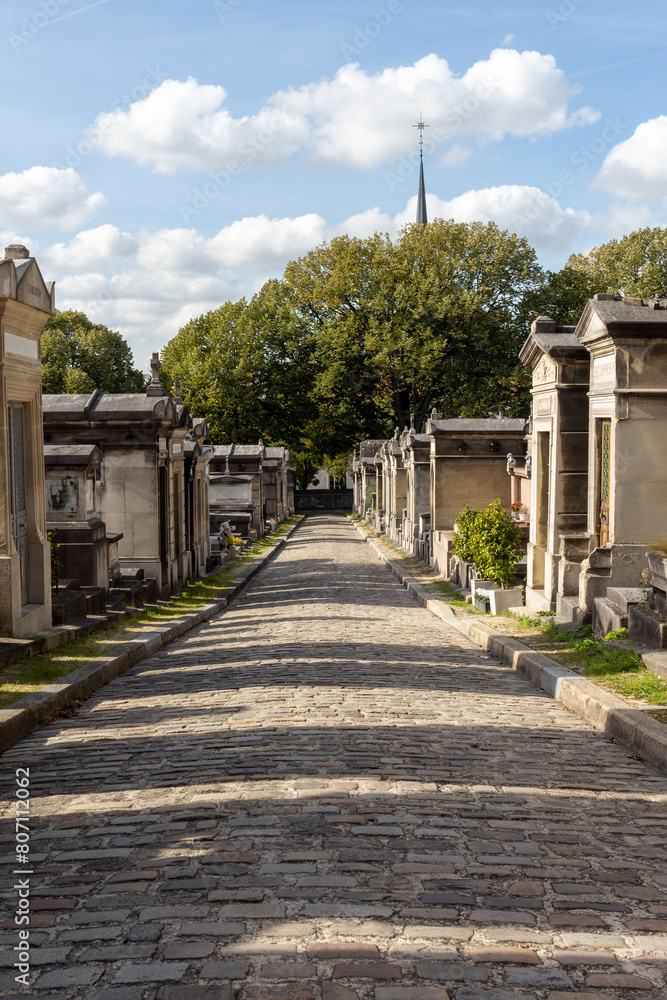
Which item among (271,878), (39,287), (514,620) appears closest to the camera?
(271,878)

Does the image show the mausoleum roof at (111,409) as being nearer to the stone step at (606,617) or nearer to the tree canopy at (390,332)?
the stone step at (606,617)

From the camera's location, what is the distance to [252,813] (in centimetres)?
447

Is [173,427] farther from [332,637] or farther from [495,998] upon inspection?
[495,998]

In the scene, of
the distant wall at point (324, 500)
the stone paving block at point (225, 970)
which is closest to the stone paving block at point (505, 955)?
the stone paving block at point (225, 970)

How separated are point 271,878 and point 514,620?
28.1ft

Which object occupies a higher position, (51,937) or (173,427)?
(173,427)

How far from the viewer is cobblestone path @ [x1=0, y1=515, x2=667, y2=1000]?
9.87 feet

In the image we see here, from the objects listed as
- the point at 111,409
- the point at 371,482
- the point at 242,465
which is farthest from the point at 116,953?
the point at 371,482

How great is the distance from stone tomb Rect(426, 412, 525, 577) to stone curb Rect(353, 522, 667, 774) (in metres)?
9.47

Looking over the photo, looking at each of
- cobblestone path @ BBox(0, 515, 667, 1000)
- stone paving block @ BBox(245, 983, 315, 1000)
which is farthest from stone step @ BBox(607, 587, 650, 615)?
stone paving block @ BBox(245, 983, 315, 1000)

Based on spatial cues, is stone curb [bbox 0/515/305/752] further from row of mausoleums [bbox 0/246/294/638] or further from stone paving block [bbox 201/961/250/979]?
stone paving block [bbox 201/961/250/979]

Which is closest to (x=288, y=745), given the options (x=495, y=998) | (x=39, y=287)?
(x=495, y=998)

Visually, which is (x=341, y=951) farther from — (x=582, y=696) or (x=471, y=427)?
(x=471, y=427)

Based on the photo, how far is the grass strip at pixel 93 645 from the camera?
748cm
